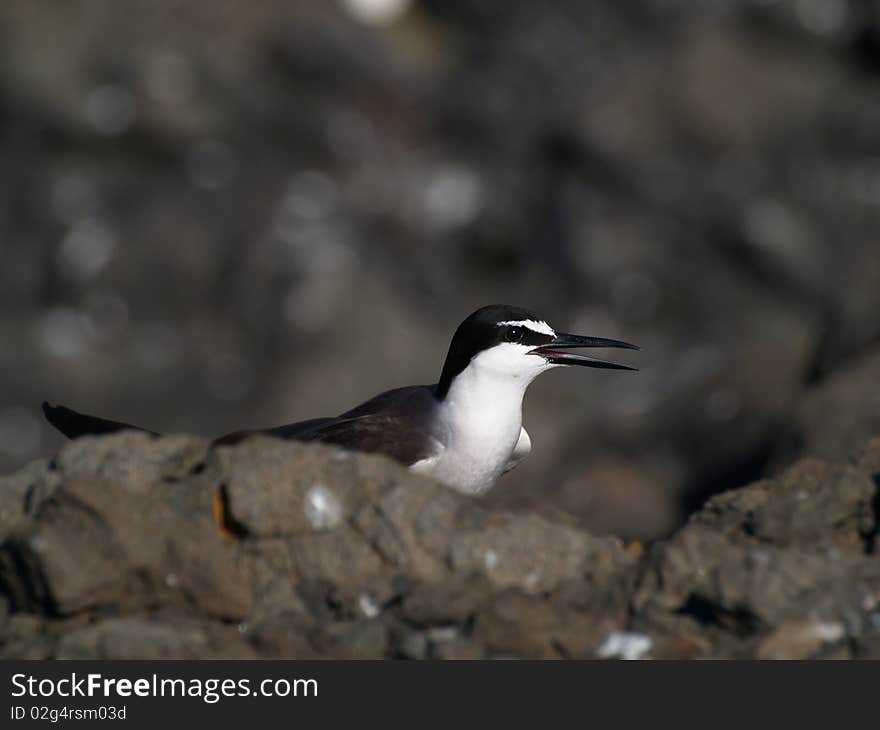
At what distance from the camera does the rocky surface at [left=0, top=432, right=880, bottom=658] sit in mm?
5605

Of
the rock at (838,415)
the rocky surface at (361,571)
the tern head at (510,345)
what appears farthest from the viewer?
the rock at (838,415)

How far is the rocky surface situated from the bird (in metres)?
1.27

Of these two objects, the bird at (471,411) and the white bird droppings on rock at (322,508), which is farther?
the bird at (471,411)

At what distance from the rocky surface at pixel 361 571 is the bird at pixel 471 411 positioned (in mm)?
1266

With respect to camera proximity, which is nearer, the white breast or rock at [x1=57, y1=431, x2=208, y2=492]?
rock at [x1=57, y1=431, x2=208, y2=492]

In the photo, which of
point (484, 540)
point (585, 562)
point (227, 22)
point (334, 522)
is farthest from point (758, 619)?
point (227, 22)

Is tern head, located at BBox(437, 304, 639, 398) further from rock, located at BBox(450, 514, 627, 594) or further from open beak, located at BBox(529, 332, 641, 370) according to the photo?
rock, located at BBox(450, 514, 627, 594)

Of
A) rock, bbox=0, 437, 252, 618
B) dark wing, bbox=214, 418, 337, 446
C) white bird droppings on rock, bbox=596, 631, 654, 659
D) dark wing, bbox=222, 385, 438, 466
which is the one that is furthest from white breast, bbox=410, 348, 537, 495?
white bird droppings on rock, bbox=596, 631, 654, 659

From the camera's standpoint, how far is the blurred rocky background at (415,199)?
60.2 ft

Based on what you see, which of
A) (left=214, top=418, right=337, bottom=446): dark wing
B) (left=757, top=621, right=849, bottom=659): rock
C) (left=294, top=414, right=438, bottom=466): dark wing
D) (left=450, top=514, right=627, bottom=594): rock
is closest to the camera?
(left=757, top=621, right=849, bottom=659): rock

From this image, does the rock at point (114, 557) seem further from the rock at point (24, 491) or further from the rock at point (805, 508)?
the rock at point (805, 508)

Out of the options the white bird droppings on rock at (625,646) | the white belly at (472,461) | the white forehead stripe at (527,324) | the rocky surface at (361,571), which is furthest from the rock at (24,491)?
the white forehead stripe at (527,324)

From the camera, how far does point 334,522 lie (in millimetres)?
6086

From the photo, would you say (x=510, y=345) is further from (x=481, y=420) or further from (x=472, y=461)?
(x=472, y=461)
